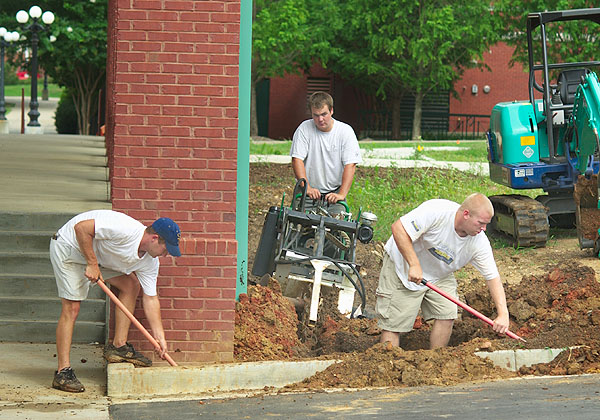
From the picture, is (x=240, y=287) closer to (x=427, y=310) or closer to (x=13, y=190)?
(x=427, y=310)

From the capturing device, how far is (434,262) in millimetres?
7480

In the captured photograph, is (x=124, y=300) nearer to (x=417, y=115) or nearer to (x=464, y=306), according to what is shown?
(x=464, y=306)

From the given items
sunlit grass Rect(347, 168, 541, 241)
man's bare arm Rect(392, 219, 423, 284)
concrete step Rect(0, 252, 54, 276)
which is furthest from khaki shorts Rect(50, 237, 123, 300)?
sunlit grass Rect(347, 168, 541, 241)

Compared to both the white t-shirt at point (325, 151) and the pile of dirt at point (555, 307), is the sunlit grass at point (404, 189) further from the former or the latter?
the pile of dirt at point (555, 307)

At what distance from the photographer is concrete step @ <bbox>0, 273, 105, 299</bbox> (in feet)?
26.8

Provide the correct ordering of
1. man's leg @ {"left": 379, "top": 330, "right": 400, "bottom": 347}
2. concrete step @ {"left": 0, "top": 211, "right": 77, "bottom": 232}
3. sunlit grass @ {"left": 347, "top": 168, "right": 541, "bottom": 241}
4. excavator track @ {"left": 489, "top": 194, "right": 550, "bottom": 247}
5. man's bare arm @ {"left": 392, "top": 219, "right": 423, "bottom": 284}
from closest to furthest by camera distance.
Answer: man's bare arm @ {"left": 392, "top": 219, "right": 423, "bottom": 284} < man's leg @ {"left": 379, "top": 330, "right": 400, "bottom": 347} < concrete step @ {"left": 0, "top": 211, "right": 77, "bottom": 232} < excavator track @ {"left": 489, "top": 194, "right": 550, "bottom": 247} < sunlit grass @ {"left": 347, "top": 168, "right": 541, "bottom": 241}

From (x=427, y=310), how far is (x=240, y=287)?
5.42 feet

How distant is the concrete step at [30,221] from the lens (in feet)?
28.4

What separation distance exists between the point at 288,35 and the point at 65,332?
24.8 metres

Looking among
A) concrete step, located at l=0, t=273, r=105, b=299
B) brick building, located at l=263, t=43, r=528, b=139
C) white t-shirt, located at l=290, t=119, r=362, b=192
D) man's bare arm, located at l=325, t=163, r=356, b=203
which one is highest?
brick building, located at l=263, t=43, r=528, b=139

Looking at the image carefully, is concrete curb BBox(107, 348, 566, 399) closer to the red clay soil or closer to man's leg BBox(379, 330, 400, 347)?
the red clay soil

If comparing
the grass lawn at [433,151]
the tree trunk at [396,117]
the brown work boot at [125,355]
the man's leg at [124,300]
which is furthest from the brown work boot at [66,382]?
the tree trunk at [396,117]

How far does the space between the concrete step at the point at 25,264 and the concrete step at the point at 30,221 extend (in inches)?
15.4

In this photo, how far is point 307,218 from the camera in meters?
8.16
